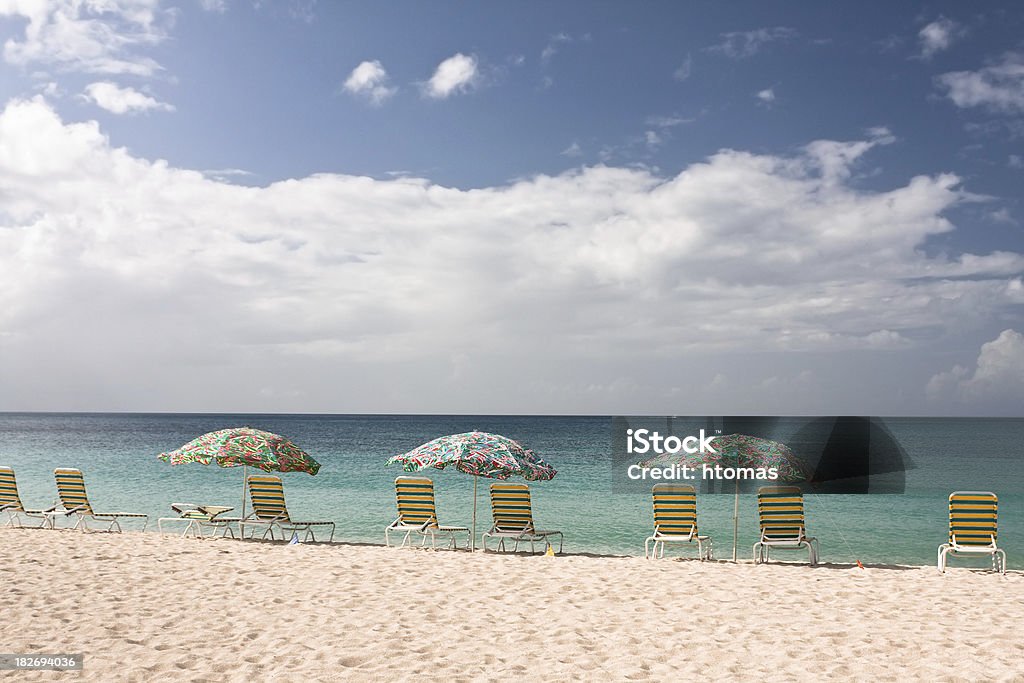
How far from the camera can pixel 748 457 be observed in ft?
33.1

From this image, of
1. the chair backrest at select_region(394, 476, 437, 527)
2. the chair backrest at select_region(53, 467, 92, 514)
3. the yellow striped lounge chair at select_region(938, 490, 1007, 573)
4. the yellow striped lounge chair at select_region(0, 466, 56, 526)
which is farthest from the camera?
the yellow striped lounge chair at select_region(0, 466, 56, 526)

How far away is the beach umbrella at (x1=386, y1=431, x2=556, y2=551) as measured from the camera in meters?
10.1

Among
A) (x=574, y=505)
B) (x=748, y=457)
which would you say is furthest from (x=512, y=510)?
(x=574, y=505)

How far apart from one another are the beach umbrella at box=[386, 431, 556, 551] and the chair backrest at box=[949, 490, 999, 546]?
4900 mm

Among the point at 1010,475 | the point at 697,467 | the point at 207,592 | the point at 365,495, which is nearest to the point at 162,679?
the point at 207,592

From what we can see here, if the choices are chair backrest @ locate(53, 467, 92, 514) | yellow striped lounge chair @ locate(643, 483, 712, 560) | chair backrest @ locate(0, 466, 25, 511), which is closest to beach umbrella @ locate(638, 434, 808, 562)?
yellow striped lounge chair @ locate(643, 483, 712, 560)

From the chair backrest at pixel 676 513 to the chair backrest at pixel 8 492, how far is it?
945cm

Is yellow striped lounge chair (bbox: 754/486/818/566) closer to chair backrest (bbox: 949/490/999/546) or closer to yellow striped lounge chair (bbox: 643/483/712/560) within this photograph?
yellow striped lounge chair (bbox: 643/483/712/560)

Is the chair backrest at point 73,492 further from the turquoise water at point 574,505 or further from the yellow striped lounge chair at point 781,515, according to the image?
the yellow striped lounge chair at point 781,515

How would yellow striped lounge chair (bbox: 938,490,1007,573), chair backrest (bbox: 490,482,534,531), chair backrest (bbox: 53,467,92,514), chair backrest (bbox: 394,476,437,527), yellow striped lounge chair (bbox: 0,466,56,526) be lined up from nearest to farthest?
yellow striped lounge chair (bbox: 938,490,1007,573), chair backrest (bbox: 490,482,534,531), chair backrest (bbox: 394,476,437,527), chair backrest (bbox: 53,467,92,514), yellow striped lounge chair (bbox: 0,466,56,526)

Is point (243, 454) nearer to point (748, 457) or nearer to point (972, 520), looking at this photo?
point (748, 457)

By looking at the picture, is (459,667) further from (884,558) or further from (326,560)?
(884,558)

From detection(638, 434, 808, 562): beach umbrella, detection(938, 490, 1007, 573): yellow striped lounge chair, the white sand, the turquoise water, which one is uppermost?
detection(638, 434, 808, 562): beach umbrella

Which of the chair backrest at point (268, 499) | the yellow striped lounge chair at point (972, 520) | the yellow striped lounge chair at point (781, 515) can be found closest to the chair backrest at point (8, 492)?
the chair backrest at point (268, 499)
